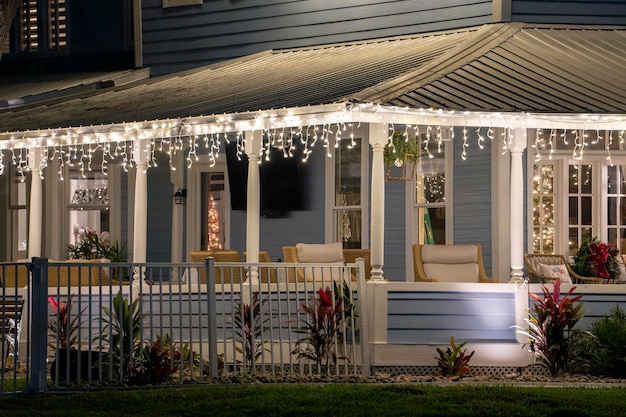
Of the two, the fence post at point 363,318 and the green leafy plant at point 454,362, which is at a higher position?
the fence post at point 363,318

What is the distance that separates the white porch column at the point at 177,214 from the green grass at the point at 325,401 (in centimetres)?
747

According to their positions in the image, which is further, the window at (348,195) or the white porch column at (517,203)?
the window at (348,195)

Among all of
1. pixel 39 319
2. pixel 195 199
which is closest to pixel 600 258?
pixel 195 199

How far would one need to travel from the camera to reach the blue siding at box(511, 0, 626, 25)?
16.6m

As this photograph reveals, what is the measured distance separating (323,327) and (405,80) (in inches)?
113

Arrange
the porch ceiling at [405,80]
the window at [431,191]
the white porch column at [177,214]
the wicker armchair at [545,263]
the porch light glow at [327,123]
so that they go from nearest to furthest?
the porch light glow at [327,123]
the porch ceiling at [405,80]
the wicker armchair at [545,263]
the window at [431,191]
the white porch column at [177,214]

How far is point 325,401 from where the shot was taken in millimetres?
10602

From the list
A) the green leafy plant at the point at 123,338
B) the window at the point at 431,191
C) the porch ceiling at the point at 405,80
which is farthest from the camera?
the window at the point at 431,191

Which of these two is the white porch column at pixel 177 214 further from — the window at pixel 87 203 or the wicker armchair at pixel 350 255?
the wicker armchair at pixel 350 255

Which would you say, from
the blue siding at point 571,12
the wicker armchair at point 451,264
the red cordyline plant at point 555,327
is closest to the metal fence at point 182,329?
the wicker armchair at point 451,264

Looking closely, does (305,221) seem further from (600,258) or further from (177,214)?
(600,258)

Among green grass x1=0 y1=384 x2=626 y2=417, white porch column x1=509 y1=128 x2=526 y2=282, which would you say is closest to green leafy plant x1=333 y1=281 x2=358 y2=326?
green grass x1=0 y1=384 x2=626 y2=417

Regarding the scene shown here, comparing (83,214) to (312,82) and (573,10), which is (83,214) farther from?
(573,10)

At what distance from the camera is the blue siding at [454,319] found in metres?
13.6
